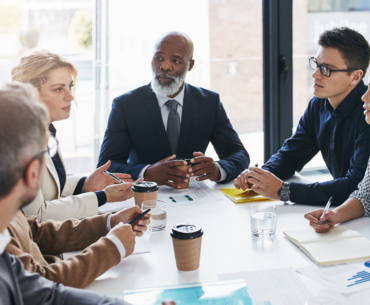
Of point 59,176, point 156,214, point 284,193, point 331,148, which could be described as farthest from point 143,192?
point 331,148

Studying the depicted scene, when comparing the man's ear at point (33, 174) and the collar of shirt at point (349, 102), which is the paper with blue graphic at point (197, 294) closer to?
the man's ear at point (33, 174)

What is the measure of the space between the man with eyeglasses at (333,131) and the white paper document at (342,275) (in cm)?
64

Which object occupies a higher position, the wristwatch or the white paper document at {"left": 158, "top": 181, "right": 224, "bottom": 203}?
the wristwatch

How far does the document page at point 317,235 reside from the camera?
1377 millimetres

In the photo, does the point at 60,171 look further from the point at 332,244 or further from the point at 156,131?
the point at 332,244

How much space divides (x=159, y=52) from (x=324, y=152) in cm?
124

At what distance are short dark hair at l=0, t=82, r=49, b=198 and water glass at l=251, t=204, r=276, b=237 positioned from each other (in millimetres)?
845

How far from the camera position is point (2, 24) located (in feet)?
11.3

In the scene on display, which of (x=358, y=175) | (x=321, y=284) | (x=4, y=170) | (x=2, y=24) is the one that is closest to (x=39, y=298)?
(x=4, y=170)

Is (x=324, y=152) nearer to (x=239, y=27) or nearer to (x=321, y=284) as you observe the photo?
(x=321, y=284)

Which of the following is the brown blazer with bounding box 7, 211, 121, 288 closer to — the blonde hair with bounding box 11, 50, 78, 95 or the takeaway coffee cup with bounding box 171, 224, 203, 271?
the takeaway coffee cup with bounding box 171, 224, 203, 271

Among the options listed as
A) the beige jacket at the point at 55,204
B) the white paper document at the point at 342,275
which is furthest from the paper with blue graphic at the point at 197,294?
the beige jacket at the point at 55,204

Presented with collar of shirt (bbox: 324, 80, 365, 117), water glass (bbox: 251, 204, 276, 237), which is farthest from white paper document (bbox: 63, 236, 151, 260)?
collar of shirt (bbox: 324, 80, 365, 117)

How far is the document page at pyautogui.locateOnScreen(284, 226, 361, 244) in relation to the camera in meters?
1.38
